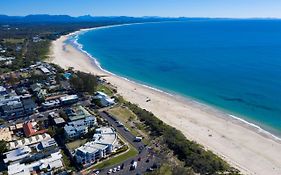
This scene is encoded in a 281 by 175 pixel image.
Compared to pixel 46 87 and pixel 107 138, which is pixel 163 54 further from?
pixel 107 138

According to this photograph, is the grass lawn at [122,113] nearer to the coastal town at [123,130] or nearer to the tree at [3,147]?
the coastal town at [123,130]

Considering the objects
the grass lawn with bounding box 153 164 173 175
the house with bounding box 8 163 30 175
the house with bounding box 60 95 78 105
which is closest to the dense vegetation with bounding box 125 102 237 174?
the grass lawn with bounding box 153 164 173 175

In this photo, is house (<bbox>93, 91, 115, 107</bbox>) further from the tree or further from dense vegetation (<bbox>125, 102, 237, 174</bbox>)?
the tree

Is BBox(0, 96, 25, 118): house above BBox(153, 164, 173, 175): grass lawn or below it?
above

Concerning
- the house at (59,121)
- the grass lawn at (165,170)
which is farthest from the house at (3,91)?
the grass lawn at (165,170)

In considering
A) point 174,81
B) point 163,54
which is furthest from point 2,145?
point 163,54

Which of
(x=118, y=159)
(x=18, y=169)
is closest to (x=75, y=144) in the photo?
(x=118, y=159)

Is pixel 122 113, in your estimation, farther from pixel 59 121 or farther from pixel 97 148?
pixel 97 148
